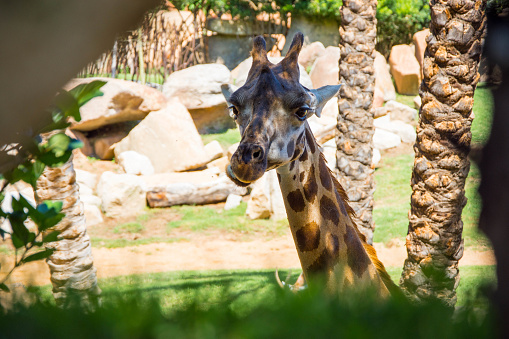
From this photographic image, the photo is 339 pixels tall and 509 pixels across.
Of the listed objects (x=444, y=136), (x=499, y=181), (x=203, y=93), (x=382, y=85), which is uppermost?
(x=499, y=181)

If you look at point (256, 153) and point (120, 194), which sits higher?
point (256, 153)

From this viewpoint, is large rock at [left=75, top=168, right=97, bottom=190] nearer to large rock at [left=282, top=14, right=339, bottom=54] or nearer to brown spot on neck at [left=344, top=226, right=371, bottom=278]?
→ brown spot on neck at [left=344, top=226, right=371, bottom=278]

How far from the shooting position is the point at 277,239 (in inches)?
404

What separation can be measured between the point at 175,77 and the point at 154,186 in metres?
5.79

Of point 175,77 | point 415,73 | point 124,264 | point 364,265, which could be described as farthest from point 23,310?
point 415,73

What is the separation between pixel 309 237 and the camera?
11.1 feet

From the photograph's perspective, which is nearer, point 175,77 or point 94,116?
point 94,116

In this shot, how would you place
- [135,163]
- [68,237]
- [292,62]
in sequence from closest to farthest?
[292,62] → [68,237] → [135,163]

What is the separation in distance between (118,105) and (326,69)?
6.72m

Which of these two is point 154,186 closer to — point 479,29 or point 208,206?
point 208,206

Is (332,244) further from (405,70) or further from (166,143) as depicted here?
(405,70)

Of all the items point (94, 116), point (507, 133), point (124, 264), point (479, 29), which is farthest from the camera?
point (94, 116)

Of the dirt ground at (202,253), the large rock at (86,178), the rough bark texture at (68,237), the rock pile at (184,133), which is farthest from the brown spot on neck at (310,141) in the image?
the large rock at (86,178)

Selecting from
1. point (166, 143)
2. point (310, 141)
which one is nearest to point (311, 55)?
point (166, 143)
